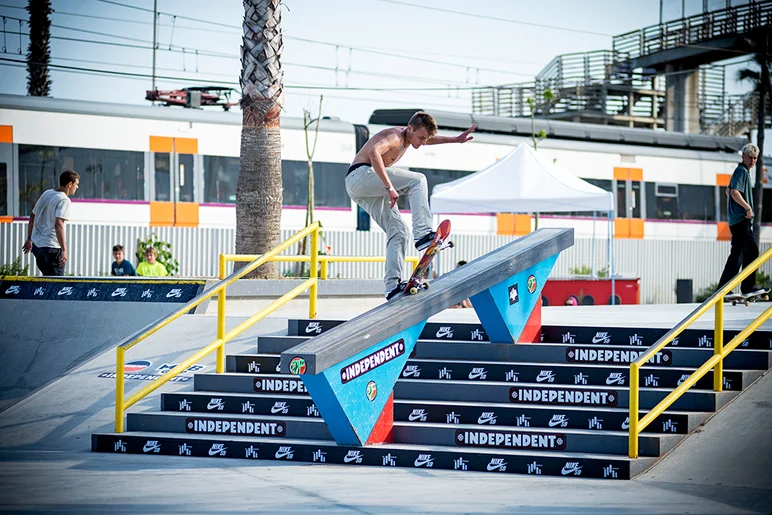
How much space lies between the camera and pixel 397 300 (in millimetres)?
7523

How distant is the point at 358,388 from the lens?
22.2 ft

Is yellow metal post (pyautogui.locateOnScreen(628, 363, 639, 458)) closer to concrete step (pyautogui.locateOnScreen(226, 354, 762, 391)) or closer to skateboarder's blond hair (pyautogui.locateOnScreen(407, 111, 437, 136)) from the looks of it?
concrete step (pyautogui.locateOnScreen(226, 354, 762, 391))

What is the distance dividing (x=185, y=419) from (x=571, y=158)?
18900 millimetres

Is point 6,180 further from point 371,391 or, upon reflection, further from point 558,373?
point 558,373

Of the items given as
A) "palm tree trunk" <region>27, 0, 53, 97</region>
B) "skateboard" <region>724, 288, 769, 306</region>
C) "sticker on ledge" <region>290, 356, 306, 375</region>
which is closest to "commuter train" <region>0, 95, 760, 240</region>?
"skateboard" <region>724, 288, 769, 306</region>

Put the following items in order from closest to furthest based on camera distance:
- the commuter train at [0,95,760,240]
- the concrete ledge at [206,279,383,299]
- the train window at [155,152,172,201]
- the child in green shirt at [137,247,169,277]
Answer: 1. the concrete ledge at [206,279,383,299]
2. the child in green shirt at [137,247,169,277]
3. the commuter train at [0,95,760,240]
4. the train window at [155,152,172,201]

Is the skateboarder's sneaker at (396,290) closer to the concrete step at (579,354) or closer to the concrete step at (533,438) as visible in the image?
the concrete step at (579,354)

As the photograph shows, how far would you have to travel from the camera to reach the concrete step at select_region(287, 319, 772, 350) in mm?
8047

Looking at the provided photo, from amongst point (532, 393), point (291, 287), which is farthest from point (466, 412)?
point (291, 287)

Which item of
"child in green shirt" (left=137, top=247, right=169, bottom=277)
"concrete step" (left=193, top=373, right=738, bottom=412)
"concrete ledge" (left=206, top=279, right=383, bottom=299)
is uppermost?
"child in green shirt" (left=137, top=247, right=169, bottom=277)

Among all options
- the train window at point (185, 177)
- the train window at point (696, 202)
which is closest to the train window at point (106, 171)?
the train window at point (185, 177)

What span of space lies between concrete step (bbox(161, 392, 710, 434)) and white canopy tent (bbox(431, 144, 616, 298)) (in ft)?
32.8

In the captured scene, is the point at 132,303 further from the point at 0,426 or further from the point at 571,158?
the point at 571,158

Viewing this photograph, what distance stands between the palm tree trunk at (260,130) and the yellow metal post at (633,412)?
28.0 ft
